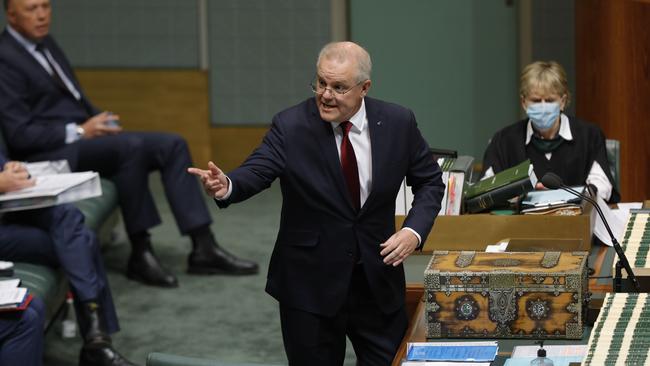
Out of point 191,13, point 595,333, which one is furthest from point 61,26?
point 595,333

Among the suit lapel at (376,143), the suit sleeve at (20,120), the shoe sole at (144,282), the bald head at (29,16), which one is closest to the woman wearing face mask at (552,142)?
the suit lapel at (376,143)

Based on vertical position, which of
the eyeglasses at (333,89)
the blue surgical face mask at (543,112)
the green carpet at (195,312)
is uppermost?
the eyeglasses at (333,89)

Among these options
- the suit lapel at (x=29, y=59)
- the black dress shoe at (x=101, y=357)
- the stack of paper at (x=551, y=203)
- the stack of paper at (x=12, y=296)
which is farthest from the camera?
the suit lapel at (x=29, y=59)

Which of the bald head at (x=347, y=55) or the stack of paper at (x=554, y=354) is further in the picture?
the bald head at (x=347, y=55)

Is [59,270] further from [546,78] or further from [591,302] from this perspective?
[591,302]

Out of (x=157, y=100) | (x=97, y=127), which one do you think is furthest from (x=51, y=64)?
(x=157, y=100)

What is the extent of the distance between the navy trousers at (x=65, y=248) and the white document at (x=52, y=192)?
0.26 feet

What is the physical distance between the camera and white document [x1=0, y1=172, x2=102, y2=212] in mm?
4793

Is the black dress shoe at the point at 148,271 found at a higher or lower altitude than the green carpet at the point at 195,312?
higher

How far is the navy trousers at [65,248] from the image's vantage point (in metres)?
4.86

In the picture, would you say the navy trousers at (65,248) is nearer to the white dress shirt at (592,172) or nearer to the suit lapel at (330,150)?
the white dress shirt at (592,172)

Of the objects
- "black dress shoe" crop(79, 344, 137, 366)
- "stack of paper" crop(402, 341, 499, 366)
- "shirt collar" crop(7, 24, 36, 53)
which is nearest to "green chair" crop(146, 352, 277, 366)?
"stack of paper" crop(402, 341, 499, 366)

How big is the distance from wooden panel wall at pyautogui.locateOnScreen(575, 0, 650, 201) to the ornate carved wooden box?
105 inches

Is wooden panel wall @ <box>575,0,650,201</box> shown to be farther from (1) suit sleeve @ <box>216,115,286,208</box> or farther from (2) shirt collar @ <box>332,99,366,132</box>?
(1) suit sleeve @ <box>216,115,286,208</box>
